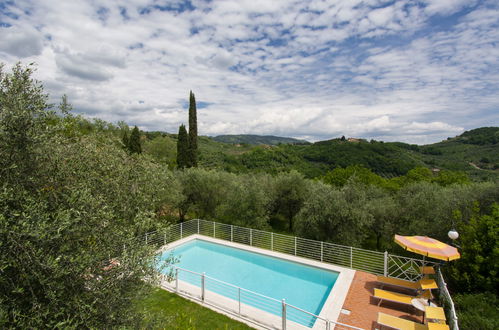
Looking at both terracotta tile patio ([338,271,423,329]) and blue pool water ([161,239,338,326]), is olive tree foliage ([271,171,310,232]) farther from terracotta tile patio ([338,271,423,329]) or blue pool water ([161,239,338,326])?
terracotta tile patio ([338,271,423,329])

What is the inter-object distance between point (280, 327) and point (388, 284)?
497 centimetres

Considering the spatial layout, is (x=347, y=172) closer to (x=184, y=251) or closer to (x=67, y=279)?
(x=184, y=251)

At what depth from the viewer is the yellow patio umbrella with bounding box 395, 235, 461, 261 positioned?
741cm

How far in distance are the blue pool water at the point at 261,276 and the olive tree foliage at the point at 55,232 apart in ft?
19.4

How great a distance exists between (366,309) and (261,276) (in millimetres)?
5035

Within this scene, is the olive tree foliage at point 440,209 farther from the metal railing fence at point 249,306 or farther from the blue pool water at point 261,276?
the metal railing fence at point 249,306

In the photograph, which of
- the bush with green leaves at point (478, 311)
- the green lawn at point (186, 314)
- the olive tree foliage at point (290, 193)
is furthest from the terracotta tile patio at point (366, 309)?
the olive tree foliage at point (290, 193)

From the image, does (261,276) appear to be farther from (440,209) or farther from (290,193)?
(440,209)

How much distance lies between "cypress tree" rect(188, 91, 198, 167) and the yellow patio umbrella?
21839 mm

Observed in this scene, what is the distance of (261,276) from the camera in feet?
39.3

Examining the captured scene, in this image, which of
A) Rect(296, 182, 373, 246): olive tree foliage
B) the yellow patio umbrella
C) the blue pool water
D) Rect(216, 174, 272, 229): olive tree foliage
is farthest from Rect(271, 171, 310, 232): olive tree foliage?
the yellow patio umbrella

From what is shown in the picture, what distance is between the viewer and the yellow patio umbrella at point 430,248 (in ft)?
24.3

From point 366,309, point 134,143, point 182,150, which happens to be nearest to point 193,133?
point 182,150

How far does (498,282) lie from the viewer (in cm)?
766
